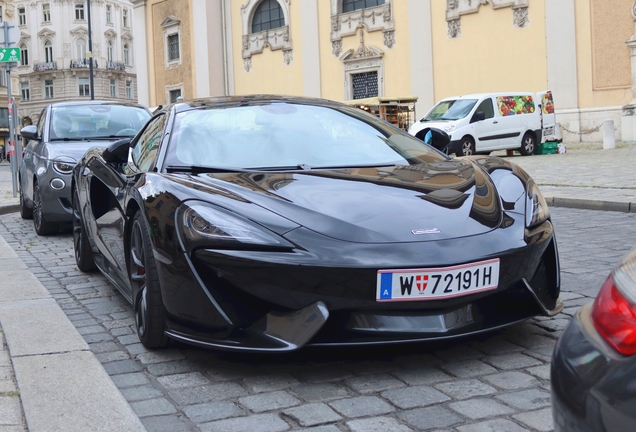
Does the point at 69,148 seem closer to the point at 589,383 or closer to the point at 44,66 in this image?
the point at 589,383

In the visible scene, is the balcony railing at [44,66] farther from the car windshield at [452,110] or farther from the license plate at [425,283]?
the license plate at [425,283]

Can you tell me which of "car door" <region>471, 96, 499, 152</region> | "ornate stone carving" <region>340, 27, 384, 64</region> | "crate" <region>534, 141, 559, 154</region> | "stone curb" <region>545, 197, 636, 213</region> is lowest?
"stone curb" <region>545, 197, 636, 213</region>

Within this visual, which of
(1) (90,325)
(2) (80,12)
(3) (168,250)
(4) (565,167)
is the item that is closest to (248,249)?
(3) (168,250)

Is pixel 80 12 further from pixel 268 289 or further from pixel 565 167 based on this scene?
pixel 268 289

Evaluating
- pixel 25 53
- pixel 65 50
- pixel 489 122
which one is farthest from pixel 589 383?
pixel 25 53

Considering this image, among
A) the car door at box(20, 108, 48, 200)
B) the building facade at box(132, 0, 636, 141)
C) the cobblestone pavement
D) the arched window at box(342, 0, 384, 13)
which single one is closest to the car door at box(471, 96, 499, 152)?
the building facade at box(132, 0, 636, 141)

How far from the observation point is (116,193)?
467cm

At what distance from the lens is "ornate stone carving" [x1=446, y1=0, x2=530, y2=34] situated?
2844cm

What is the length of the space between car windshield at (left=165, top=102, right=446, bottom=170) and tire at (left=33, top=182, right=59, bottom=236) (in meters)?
4.45

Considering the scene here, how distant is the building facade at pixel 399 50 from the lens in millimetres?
26766

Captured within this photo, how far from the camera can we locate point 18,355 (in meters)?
3.80

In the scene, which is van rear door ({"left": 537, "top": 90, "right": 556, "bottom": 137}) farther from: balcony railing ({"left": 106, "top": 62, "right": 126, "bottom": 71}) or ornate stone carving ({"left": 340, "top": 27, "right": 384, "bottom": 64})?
balcony railing ({"left": 106, "top": 62, "right": 126, "bottom": 71})

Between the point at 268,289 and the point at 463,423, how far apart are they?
2.91ft

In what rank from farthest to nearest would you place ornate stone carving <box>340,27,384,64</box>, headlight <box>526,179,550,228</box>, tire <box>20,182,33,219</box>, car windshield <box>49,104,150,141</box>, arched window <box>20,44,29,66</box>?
1. arched window <box>20,44,29,66</box>
2. ornate stone carving <box>340,27,384,64</box>
3. tire <box>20,182,33,219</box>
4. car windshield <box>49,104,150,141</box>
5. headlight <box>526,179,550,228</box>
